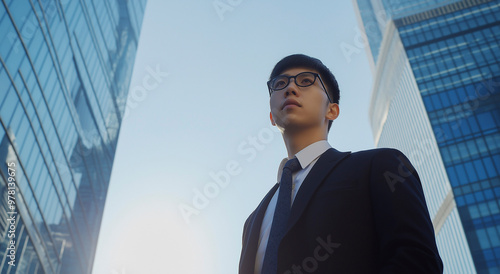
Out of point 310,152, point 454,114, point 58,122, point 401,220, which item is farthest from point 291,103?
point 454,114

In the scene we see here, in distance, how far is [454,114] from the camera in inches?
1969

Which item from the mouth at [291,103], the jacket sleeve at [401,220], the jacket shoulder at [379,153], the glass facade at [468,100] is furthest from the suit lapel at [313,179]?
the glass facade at [468,100]

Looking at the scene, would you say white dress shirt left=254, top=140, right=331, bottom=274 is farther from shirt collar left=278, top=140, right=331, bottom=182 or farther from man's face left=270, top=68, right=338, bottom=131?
man's face left=270, top=68, right=338, bottom=131

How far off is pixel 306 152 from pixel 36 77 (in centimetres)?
2681

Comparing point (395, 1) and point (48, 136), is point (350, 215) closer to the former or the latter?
point (48, 136)

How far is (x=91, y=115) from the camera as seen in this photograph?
1436 inches

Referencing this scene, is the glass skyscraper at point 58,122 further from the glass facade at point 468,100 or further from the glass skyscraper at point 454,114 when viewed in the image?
the glass facade at point 468,100

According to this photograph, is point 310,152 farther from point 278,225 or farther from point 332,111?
point 278,225

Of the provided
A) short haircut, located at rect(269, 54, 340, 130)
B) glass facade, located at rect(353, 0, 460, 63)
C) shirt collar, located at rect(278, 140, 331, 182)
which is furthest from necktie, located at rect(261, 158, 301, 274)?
glass facade, located at rect(353, 0, 460, 63)

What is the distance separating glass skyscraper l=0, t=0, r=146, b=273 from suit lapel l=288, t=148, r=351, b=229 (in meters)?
21.4

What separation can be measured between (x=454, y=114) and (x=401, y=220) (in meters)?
54.2

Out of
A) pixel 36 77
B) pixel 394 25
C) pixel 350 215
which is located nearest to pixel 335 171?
pixel 350 215

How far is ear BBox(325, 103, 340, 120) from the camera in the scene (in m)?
2.62

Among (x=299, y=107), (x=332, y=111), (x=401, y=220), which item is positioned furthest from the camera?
(x=332, y=111)
